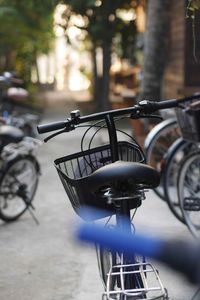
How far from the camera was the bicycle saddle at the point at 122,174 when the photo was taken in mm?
2260

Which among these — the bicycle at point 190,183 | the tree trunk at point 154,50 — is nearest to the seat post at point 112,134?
the bicycle at point 190,183

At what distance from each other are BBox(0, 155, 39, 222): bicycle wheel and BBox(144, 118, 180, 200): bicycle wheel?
115 cm

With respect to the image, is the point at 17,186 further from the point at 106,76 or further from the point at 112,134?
the point at 106,76

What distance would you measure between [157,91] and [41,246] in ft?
15.4

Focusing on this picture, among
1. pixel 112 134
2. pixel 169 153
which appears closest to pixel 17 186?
pixel 169 153

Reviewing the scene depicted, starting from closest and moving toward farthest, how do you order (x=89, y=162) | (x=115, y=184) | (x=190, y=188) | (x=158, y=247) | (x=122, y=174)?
(x=158, y=247) → (x=122, y=174) → (x=115, y=184) → (x=89, y=162) → (x=190, y=188)

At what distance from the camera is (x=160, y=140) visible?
6477 millimetres

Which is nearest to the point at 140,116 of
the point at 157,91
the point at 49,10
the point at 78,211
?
the point at 78,211

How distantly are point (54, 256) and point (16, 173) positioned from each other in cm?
114

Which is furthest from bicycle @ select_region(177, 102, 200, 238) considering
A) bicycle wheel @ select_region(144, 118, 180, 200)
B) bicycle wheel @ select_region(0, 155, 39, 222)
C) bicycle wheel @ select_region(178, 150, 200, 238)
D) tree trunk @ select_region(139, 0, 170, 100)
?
tree trunk @ select_region(139, 0, 170, 100)

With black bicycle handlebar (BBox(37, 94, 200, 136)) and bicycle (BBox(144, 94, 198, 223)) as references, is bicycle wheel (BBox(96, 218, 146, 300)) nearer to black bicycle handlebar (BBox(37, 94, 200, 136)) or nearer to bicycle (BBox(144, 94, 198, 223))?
black bicycle handlebar (BBox(37, 94, 200, 136))

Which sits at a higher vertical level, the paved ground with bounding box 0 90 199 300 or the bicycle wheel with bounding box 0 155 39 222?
the bicycle wheel with bounding box 0 155 39 222

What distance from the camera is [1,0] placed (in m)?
15.1

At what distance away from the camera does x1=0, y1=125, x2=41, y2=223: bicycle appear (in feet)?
18.1
